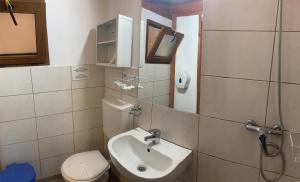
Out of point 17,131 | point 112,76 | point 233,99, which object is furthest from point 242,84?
point 17,131

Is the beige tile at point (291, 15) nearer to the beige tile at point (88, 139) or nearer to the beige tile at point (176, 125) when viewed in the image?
the beige tile at point (176, 125)

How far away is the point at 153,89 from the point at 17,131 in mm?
1311

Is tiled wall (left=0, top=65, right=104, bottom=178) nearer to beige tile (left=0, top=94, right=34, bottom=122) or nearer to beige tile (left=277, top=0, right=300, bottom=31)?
beige tile (left=0, top=94, right=34, bottom=122)

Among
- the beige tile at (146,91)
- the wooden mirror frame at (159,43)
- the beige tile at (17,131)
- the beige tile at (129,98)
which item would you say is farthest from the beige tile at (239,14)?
the beige tile at (17,131)

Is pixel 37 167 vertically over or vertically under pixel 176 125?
under

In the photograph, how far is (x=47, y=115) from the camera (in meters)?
2.01

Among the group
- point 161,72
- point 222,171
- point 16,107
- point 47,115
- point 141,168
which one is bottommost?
point 141,168

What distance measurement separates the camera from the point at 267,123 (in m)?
1.08

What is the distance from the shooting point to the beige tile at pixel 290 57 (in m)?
0.96

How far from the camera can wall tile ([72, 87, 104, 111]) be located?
213cm

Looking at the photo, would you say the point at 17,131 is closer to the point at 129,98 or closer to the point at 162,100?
the point at 129,98

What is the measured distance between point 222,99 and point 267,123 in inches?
10.2

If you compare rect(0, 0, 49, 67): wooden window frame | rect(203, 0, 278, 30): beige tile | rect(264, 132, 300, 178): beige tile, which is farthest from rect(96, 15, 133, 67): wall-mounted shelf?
rect(264, 132, 300, 178): beige tile

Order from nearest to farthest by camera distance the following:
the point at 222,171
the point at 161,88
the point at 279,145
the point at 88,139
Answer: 1. the point at 279,145
2. the point at 222,171
3. the point at 161,88
4. the point at 88,139
